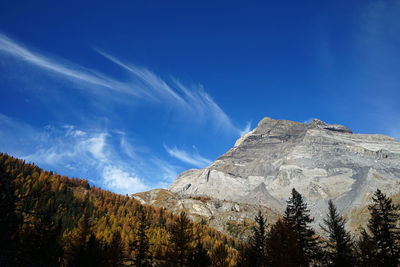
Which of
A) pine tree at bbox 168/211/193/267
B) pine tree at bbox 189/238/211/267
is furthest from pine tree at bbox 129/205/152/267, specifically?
pine tree at bbox 189/238/211/267

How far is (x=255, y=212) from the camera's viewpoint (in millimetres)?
180750

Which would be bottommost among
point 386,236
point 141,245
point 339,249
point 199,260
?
point 199,260

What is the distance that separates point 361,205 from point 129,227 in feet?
475

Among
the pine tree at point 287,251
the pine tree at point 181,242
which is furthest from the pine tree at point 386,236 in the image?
the pine tree at point 181,242

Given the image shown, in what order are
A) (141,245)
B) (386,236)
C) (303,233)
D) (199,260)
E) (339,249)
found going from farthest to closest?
(141,245) < (199,260) < (339,249) < (303,233) < (386,236)

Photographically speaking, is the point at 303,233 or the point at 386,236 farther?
the point at 303,233

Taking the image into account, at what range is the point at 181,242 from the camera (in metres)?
32.6

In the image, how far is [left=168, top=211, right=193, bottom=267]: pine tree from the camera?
3195 centimetres

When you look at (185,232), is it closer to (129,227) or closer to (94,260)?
(94,260)

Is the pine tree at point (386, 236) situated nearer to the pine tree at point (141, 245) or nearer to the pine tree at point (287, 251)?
the pine tree at point (287, 251)

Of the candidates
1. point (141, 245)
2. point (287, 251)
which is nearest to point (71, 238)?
point (141, 245)

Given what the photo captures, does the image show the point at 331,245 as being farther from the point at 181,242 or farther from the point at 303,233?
the point at 181,242

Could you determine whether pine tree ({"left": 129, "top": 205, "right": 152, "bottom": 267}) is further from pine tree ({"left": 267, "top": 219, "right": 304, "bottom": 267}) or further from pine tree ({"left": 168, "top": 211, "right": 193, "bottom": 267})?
pine tree ({"left": 267, "top": 219, "right": 304, "bottom": 267})

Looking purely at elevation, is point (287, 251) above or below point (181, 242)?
below
